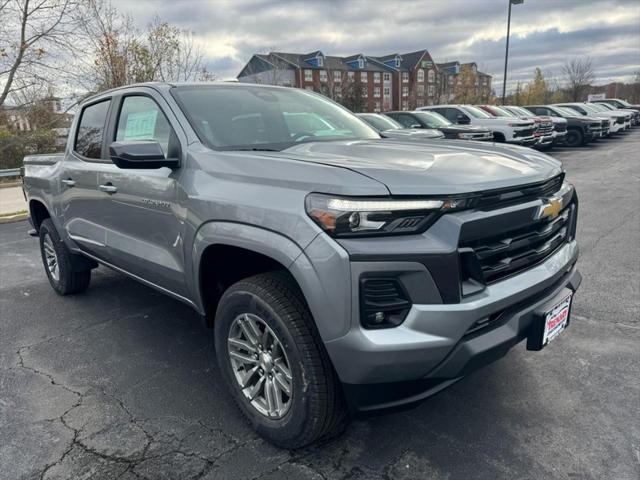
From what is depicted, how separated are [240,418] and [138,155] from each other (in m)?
1.52

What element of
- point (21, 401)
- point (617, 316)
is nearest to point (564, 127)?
point (617, 316)

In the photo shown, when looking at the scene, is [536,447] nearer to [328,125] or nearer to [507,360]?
[507,360]

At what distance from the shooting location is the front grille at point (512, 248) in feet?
6.88

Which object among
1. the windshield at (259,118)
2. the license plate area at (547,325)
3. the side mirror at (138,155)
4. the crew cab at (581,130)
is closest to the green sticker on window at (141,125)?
the windshield at (259,118)

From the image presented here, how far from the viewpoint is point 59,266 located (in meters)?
4.72

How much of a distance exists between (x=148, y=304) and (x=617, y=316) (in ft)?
12.9

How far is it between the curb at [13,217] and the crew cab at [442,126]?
981cm

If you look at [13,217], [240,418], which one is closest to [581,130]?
[13,217]

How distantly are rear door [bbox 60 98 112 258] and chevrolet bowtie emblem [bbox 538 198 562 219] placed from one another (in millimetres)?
2876

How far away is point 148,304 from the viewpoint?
15.1 feet

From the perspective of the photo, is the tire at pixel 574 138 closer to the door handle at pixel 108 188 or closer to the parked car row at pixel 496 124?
the parked car row at pixel 496 124

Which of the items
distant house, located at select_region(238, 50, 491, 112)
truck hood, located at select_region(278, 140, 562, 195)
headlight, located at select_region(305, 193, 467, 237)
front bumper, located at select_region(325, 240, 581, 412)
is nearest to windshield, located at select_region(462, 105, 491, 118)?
truck hood, located at select_region(278, 140, 562, 195)

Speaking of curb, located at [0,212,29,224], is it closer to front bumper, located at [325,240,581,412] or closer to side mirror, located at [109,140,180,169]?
side mirror, located at [109,140,180,169]

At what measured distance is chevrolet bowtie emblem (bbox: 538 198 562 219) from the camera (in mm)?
2385
